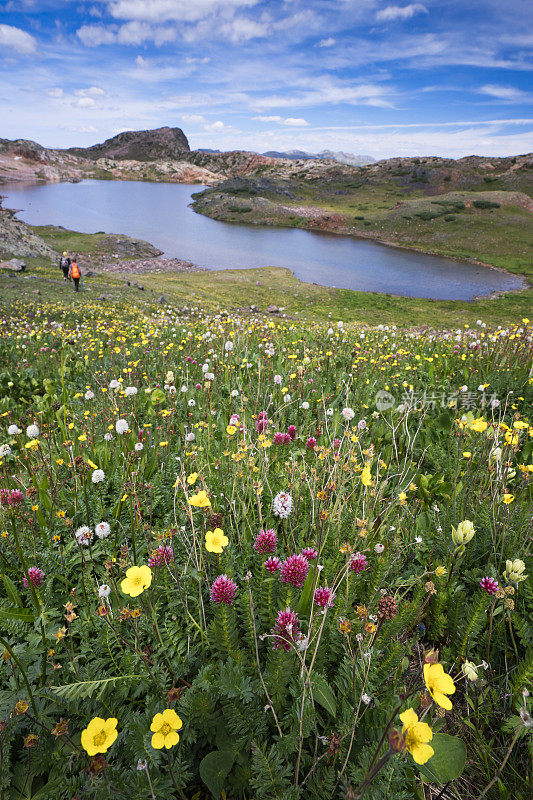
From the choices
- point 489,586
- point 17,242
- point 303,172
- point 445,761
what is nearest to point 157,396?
point 489,586

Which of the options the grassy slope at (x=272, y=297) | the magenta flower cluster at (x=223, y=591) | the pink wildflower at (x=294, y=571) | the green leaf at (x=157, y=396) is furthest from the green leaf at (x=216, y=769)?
the grassy slope at (x=272, y=297)

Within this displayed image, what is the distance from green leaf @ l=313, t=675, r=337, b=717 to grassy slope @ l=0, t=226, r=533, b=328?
18141mm

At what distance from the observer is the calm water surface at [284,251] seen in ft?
129

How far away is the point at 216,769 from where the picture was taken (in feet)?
4.88

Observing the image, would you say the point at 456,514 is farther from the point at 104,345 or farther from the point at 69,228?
the point at 69,228

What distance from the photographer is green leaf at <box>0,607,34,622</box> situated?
1.99 meters

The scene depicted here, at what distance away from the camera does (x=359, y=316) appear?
24.4 meters

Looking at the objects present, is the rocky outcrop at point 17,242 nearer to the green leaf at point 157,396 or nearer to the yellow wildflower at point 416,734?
the green leaf at point 157,396

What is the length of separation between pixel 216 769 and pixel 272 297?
28.8 metres

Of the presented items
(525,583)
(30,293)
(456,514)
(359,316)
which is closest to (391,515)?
(456,514)

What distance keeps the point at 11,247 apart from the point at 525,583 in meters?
35.4

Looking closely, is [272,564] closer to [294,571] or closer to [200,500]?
[294,571]

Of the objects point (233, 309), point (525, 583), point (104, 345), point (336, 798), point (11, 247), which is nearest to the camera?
point (336, 798)

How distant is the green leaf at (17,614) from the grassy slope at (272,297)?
17098 millimetres
